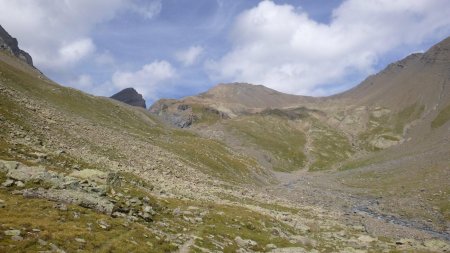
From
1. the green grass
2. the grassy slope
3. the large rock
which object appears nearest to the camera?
the green grass

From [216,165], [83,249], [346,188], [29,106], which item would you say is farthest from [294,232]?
[346,188]

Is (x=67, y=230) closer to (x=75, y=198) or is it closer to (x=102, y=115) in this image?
(x=75, y=198)

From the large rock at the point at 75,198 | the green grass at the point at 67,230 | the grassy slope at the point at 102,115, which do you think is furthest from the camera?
the grassy slope at the point at 102,115

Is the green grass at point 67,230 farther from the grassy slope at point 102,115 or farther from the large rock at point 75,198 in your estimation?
the grassy slope at point 102,115

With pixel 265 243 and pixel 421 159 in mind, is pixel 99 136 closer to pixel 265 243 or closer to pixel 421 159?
pixel 265 243

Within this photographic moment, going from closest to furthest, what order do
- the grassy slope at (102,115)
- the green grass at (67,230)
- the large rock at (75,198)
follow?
1. the green grass at (67,230)
2. the large rock at (75,198)
3. the grassy slope at (102,115)

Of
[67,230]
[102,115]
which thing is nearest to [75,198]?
[67,230]

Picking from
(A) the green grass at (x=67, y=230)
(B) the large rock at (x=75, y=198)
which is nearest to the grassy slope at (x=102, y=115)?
(B) the large rock at (x=75, y=198)

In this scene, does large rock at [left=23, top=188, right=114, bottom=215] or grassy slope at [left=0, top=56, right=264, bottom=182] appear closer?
large rock at [left=23, top=188, right=114, bottom=215]

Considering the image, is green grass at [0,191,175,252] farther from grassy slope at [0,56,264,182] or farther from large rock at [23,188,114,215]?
grassy slope at [0,56,264,182]

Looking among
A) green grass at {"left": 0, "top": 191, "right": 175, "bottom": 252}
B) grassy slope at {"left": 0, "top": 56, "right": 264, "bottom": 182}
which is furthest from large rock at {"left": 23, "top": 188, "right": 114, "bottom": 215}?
grassy slope at {"left": 0, "top": 56, "right": 264, "bottom": 182}

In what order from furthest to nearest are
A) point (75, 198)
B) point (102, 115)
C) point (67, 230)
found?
point (102, 115), point (75, 198), point (67, 230)

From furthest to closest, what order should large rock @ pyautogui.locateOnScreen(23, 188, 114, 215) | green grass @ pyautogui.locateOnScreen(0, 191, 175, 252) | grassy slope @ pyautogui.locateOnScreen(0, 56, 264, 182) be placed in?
grassy slope @ pyautogui.locateOnScreen(0, 56, 264, 182) → large rock @ pyautogui.locateOnScreen(23, 188, 114, 215) → green grass @ pyautogui.locateOnScreen(0, 191, 175, 252)

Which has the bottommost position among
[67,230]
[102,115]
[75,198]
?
[67,230]
